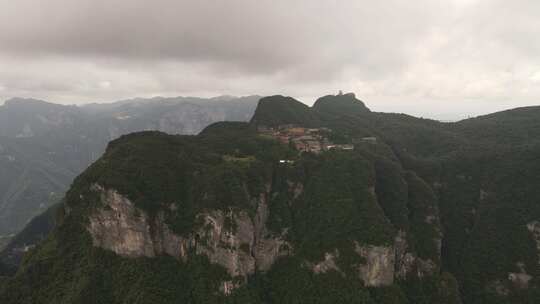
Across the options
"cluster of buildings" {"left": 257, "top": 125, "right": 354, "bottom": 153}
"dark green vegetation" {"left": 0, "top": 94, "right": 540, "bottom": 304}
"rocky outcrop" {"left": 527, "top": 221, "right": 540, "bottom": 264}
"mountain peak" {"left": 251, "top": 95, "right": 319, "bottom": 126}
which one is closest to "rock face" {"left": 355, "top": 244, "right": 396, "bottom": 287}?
"dark green vegetation" {"left": 0, "top": 94, "right": 540, "bottom": 304}

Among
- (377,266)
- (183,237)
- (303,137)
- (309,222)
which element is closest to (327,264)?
(377,266)

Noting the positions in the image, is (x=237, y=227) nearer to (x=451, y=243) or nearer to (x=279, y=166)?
(x=279, y=166)

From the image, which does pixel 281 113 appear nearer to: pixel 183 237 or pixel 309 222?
pixel 309 222

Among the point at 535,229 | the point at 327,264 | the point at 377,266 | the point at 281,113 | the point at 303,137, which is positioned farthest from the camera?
the point at 281,113

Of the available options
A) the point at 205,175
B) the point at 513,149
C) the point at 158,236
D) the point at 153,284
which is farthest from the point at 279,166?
the point at 513,149

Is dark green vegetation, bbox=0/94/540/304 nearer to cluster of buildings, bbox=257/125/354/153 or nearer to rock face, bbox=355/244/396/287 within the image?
rock face, bbox=355/244/396/287
